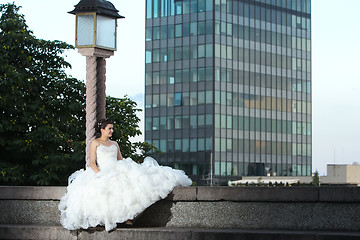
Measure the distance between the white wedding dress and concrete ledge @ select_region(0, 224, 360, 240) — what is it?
8.9 inches

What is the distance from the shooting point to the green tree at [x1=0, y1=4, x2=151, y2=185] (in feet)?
100.0

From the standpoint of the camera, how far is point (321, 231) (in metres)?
10.8

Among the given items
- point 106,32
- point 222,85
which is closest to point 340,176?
point 222,85

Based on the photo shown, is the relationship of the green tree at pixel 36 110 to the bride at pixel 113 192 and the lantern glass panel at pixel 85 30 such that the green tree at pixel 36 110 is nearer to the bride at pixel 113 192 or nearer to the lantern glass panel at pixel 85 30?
the lantern glass panel at pixel 85 30

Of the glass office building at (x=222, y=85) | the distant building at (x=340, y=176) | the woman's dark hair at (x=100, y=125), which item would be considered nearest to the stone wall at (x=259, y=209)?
the woman's dark hair at (x=100, y=125)

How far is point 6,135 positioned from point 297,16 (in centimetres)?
7900

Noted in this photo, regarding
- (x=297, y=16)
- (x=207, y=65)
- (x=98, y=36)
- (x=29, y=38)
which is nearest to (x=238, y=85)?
(x=207, y=65)

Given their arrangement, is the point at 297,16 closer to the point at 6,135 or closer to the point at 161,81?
the point at 161,81

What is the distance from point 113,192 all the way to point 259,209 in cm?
232

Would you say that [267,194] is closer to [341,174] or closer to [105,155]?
[105,155]

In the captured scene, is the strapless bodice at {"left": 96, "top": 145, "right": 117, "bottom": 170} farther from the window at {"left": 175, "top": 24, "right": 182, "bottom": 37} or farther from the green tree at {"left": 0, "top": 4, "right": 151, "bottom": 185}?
the window at {"left": 175, "top": 24, "right": 182, "bottom": 37}

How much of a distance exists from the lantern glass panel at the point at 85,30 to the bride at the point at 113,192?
98.7 inches

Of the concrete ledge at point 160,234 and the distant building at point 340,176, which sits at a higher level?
the concrete ledge at point 160,234

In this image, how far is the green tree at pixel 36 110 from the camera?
30469mm
